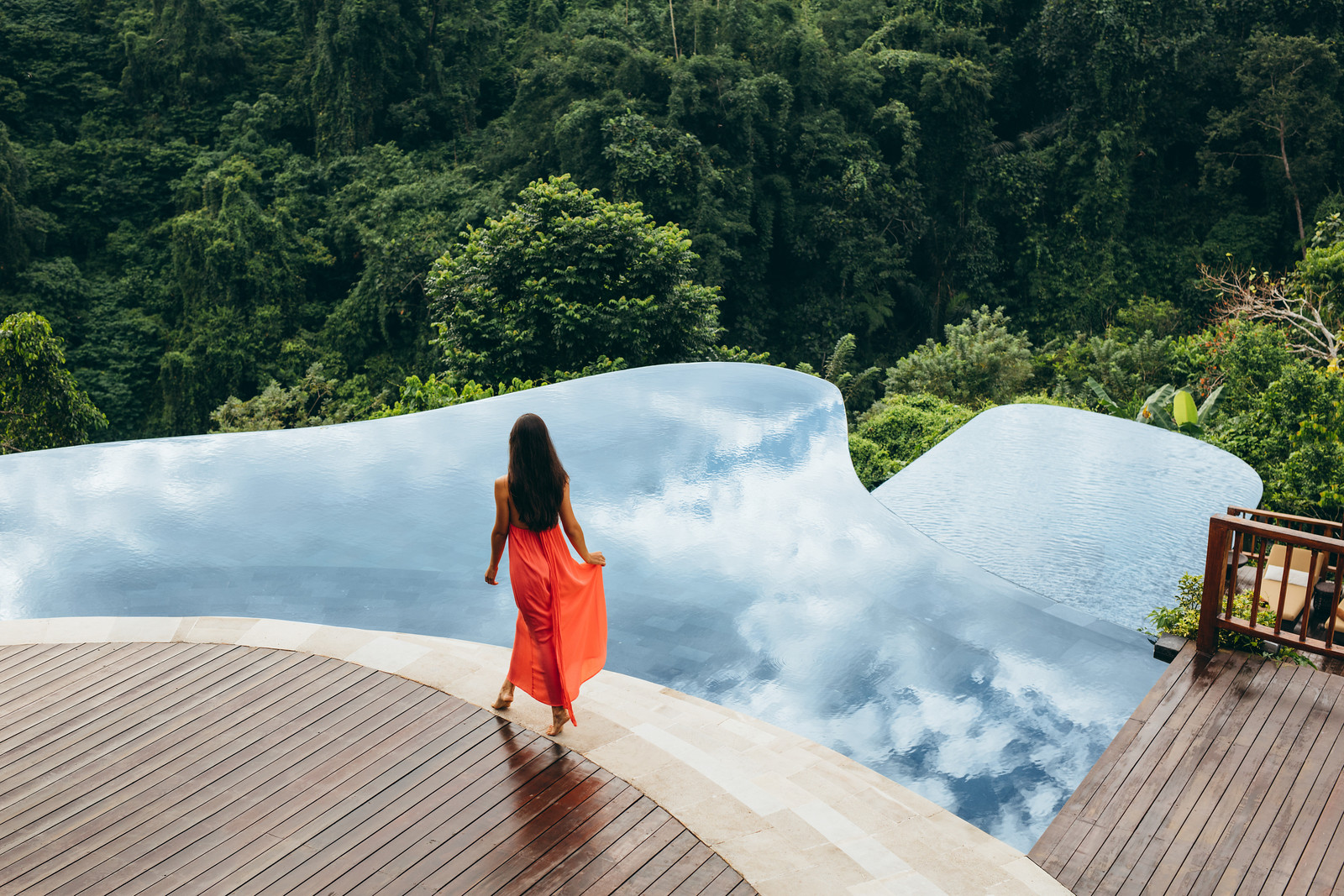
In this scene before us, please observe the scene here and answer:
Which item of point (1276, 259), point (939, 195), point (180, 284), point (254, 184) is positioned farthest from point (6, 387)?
point (1276, 259)

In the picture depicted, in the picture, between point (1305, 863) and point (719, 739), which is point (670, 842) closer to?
point (719, 739)

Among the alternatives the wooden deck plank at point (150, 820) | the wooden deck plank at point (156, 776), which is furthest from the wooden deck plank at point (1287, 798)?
the wooden deck plank at point (156, 776)

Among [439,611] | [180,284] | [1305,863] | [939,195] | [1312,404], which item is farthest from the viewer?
[939,195]

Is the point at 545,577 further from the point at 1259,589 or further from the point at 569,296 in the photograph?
the point at 569,296

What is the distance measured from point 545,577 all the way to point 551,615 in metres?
0.15

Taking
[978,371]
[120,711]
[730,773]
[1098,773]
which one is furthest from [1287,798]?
[978,371]

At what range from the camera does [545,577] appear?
3.42 m

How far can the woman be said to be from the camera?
3363 mm

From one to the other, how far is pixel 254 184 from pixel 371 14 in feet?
16.7

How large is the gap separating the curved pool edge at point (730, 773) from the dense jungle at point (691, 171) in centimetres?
1378

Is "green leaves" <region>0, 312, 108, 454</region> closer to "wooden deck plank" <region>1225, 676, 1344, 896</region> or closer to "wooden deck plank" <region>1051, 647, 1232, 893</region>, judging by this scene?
"wooden deck plank" <region>1051, 647, 1232, 893</region>

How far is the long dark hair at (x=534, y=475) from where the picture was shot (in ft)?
10.9

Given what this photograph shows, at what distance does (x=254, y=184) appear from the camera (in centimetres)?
2364

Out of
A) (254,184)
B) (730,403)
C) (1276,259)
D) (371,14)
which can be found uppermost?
(371,14)
